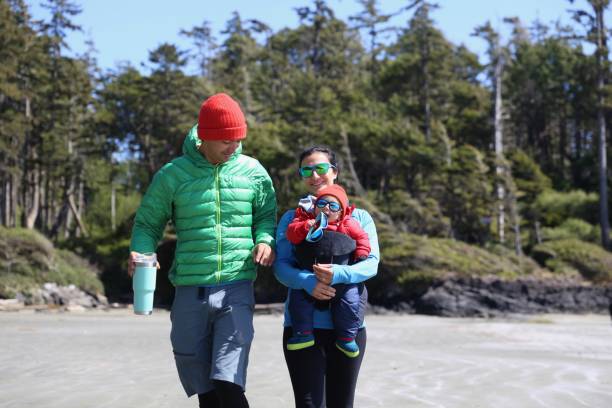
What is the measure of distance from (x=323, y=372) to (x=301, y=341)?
21cm

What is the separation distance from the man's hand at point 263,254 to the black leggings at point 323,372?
1.19 feet

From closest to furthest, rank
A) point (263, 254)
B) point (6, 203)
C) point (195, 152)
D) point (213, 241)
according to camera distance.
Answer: point (263, 254) < point (213, 241) < point (195, 152) < point (6, 203)

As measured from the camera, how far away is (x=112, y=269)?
99.1 ft

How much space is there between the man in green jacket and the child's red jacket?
210 millimetres

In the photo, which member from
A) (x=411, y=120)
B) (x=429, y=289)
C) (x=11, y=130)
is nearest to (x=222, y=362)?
(x=429, y=289)

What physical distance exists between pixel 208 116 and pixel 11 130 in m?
28.8

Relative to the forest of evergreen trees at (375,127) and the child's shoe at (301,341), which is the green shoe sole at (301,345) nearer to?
the child's shoe at (301,341)

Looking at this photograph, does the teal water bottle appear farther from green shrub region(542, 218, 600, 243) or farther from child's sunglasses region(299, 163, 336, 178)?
green shrub region(542, 218, 600, 243)

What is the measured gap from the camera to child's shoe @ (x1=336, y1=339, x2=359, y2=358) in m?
3.80

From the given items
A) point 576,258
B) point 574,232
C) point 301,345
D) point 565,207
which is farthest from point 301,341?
point 565,207

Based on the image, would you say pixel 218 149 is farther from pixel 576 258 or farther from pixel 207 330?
pixel 576 258

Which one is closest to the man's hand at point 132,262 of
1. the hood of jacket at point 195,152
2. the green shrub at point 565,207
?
the hood of jacket at point 195,152

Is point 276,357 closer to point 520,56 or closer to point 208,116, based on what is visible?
point 208,116

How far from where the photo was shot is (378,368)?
8227 millimetres
